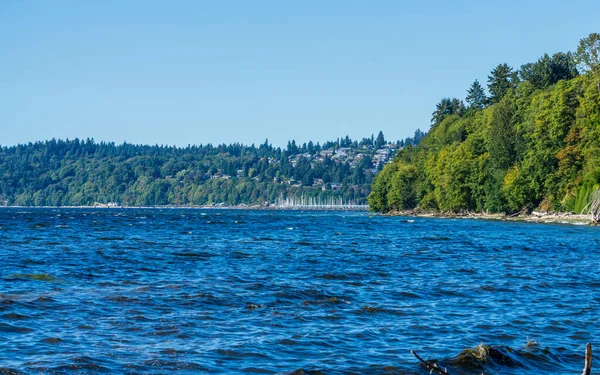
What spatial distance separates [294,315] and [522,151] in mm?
116419

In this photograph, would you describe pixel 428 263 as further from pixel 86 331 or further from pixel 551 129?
pixel 551 129

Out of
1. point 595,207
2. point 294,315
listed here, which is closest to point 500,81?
point 595,207

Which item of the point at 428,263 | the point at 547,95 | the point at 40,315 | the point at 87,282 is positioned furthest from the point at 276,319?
the point at 547,95

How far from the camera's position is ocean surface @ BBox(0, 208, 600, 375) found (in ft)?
62.5

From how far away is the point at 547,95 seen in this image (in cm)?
Result: 12456

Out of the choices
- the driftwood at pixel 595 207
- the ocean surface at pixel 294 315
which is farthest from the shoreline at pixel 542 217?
the ocean surface at pixel 294 315

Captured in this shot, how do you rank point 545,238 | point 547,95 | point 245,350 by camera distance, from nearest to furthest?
point 245,350 < point 545,238 < point 547,95

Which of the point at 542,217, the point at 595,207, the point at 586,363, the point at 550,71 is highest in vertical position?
the point at 550,71

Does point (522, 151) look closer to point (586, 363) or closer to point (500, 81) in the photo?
point (500, 81)

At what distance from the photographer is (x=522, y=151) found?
134 meters

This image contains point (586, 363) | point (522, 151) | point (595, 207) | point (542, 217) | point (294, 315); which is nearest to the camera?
point (586, 363)

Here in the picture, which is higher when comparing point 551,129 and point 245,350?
point 551,129

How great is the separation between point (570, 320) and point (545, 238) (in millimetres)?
47439

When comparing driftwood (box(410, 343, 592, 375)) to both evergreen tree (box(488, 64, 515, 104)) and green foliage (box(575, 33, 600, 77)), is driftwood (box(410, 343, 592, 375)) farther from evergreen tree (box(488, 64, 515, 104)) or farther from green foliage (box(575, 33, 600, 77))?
evergreen tree (box(488, 64, 515, 104))
